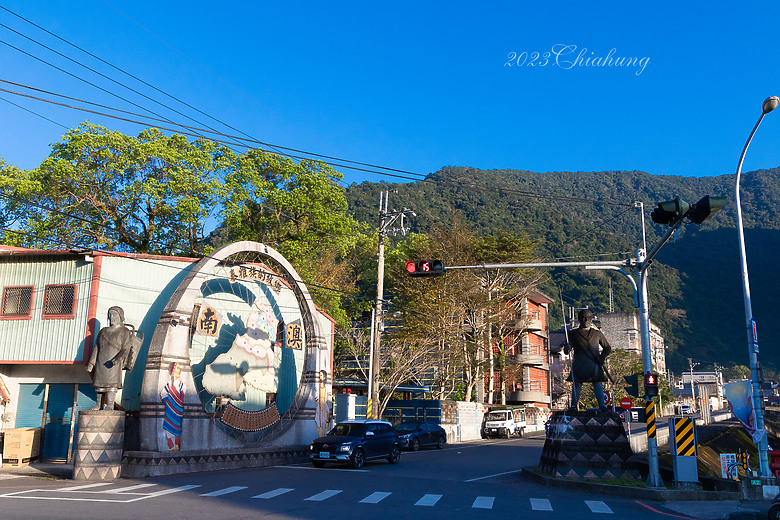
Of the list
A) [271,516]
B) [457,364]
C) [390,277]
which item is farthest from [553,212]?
[271,516]

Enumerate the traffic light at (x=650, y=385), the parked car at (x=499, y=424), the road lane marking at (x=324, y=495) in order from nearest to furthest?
1. the road lane marking at (x=324, y=495)
2. the traffic light at (x=650, y=385)
3. the parked car at (x=499, y=424)

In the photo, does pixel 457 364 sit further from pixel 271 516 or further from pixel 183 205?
pixel 271 516

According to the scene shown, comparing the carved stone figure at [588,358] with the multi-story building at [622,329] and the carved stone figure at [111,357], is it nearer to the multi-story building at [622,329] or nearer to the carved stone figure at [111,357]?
the carved stone figure at [111,357]

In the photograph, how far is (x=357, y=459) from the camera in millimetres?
20266

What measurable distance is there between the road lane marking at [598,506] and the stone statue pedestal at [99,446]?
39.9 ft

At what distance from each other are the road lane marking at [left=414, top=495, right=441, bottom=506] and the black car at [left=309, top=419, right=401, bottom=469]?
6.94 meters

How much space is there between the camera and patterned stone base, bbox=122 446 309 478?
17688mm

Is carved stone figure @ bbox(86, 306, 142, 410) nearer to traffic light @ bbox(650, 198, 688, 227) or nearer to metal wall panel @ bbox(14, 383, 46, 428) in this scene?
metal wall panel @ bbox(14, 383, 46, 428)

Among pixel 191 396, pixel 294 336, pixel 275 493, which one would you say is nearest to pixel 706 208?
pixel 275 493

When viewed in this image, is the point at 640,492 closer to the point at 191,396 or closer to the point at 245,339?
the point at 191,396

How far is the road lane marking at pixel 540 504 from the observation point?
12.1 m

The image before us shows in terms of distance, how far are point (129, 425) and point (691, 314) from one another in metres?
125

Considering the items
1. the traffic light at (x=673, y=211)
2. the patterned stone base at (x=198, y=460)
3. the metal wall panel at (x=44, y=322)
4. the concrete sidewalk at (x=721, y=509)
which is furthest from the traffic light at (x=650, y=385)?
the metal wall panel at (x=44, y=322)

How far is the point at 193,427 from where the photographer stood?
19.6 m
